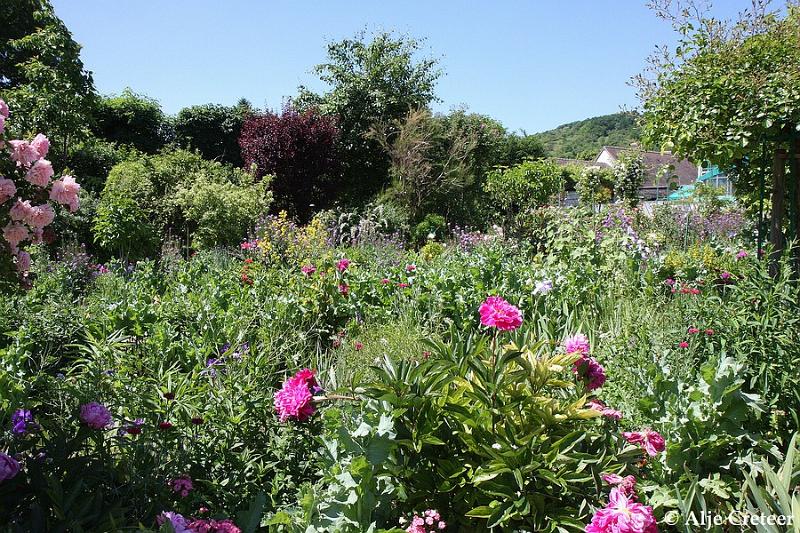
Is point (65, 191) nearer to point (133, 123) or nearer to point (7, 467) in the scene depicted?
point (7, 467)

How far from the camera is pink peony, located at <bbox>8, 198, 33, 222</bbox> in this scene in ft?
7.78

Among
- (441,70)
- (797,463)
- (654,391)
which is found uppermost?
(441,70)

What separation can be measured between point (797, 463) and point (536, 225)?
8.49 metres

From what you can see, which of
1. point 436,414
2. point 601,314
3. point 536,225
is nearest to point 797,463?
point 436,414

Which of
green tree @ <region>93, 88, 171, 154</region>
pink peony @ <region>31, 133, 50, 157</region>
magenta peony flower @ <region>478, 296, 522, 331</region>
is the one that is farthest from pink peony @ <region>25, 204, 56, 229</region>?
green tree @ <region>93, 88, 171, 154</region>

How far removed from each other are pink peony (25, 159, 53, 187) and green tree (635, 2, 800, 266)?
389 cm

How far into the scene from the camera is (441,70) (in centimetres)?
1466

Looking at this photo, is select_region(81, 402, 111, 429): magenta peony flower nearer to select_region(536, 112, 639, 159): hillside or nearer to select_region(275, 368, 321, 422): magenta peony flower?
select_region(275, 368, 321, 422): magenta peony flower

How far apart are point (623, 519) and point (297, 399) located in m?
1.11

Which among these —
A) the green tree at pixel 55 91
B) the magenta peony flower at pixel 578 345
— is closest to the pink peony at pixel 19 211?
the magenta peony flower at pixel 578 345

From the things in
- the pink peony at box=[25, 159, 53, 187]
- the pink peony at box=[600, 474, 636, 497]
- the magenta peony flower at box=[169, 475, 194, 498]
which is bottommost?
the pink peony at box=[600, 474, 636, 497]

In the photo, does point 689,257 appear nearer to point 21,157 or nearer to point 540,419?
point 540,419

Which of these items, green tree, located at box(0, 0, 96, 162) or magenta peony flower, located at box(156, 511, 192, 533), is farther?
green tree, located at box(0, 0, 96, 162)

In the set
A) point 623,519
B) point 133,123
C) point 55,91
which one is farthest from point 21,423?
point 133,123
